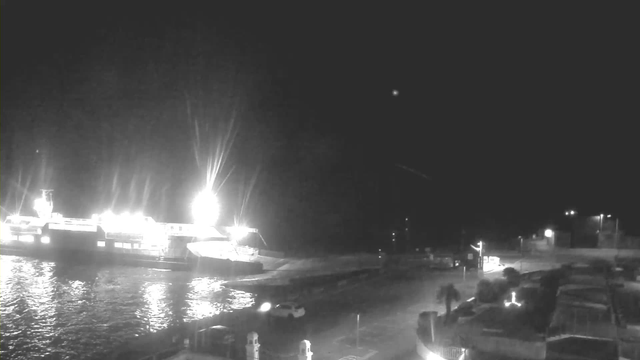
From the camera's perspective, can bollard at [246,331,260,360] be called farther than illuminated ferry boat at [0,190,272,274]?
No

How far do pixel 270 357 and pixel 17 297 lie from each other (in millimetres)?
13594

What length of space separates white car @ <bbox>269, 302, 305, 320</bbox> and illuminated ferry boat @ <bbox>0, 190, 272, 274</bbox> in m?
9.49

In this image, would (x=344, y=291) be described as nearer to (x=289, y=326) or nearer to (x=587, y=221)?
(x=289, y=326)

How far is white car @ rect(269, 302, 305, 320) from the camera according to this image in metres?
12.1

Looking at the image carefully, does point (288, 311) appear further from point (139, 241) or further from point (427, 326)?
point (139, 241)

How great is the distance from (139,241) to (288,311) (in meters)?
16.1

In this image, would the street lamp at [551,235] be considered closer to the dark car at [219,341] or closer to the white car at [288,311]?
the white car at [288,311]

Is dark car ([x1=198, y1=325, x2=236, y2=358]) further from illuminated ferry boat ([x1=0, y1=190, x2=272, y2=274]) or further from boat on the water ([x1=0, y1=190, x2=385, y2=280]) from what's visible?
illuminated ferry boat ([x1=0, y1=190, x2=272, y2=274])

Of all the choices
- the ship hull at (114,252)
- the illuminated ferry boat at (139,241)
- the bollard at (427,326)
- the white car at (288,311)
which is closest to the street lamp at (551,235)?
the illuminated ferry boat at (139,241)

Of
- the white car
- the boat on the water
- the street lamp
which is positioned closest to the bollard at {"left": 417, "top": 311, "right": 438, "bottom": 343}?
the white car

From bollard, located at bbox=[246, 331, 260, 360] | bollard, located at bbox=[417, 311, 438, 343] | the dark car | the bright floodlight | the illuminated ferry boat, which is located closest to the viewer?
bollard, located at bbox=[246, 331, 260, 360]

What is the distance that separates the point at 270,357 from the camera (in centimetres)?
834

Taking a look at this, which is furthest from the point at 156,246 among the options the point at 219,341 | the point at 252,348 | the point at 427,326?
the point at 427,326

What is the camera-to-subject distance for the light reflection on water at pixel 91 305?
485 inches
